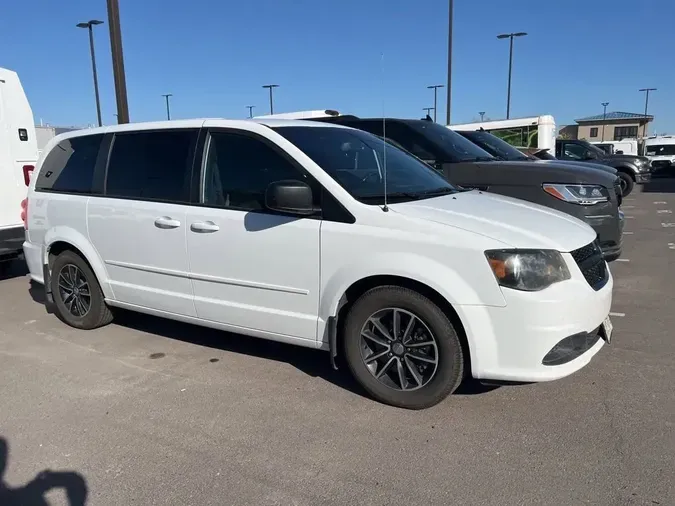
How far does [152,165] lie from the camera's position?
14.4 ft

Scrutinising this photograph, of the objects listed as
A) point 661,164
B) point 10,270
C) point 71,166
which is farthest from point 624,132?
point 71,166

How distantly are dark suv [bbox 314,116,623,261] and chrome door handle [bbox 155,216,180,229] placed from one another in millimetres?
2045

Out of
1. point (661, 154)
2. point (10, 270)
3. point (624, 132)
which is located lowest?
point (10, 270)

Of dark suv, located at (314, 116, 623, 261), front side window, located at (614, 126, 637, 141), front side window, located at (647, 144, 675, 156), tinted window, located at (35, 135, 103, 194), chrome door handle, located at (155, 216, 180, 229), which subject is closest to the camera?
chrome door handle, located at (155, 216, 180, 229)

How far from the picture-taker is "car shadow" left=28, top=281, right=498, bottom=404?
3.81 meters

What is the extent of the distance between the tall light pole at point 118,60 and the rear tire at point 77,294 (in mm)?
4094

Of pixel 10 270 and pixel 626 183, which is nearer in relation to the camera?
pixel 10 270

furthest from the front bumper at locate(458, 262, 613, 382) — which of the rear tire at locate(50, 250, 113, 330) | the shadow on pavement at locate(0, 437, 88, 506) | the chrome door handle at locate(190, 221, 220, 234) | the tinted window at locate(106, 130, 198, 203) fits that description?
the rear tire at locate(50, 250, 113, 330)

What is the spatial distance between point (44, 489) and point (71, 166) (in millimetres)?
3122

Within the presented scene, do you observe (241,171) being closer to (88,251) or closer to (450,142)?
(88,251)

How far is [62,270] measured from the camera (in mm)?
5090

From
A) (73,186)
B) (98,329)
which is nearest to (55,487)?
(98,329)

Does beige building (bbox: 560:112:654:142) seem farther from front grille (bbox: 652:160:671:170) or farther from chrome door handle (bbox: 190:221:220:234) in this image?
chrome door handle (bbox: 190:221:220:234)

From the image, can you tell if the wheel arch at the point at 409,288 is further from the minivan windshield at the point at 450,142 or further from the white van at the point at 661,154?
the white van at the point at 661,154
